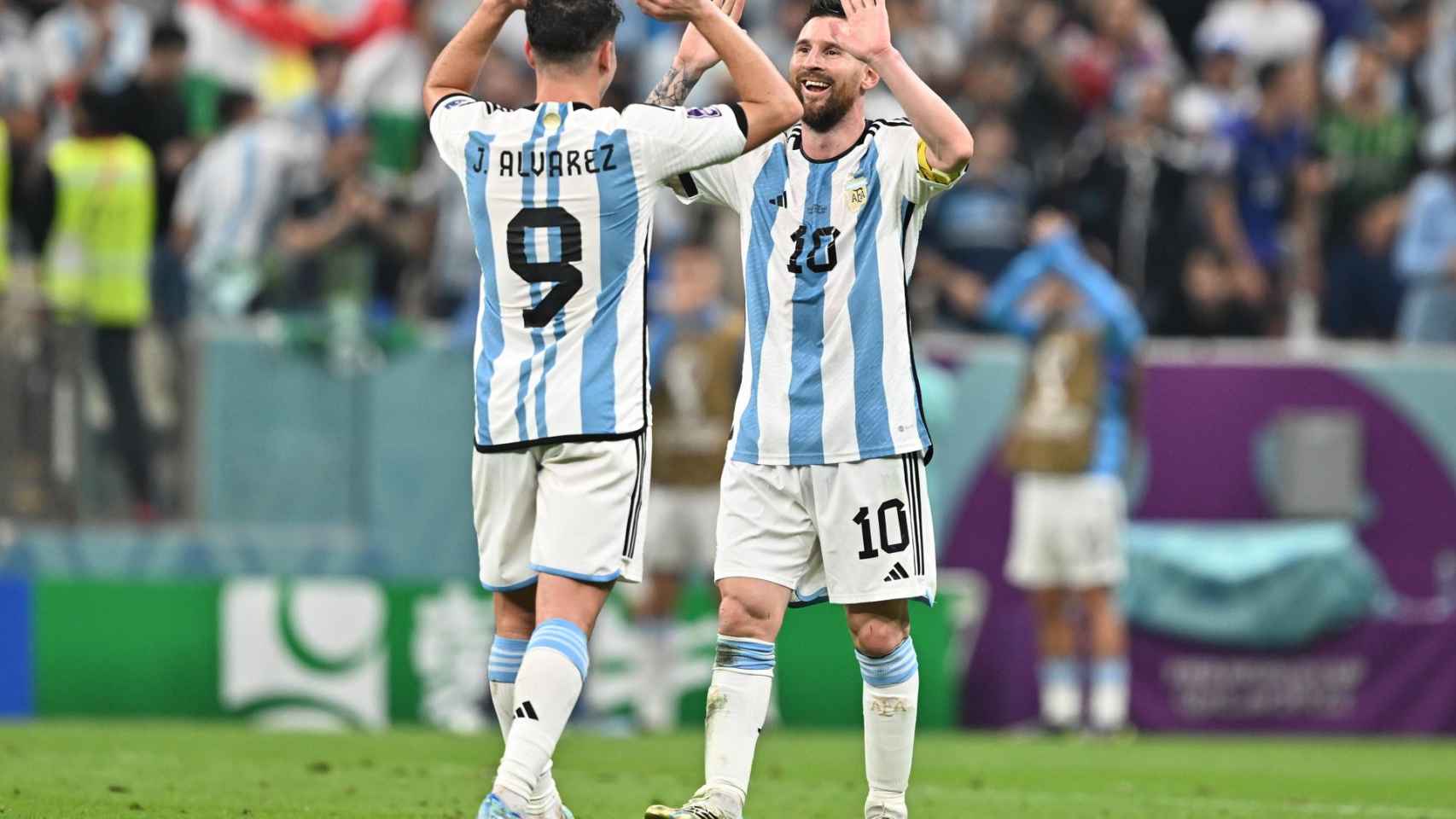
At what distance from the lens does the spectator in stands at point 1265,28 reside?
742 inches

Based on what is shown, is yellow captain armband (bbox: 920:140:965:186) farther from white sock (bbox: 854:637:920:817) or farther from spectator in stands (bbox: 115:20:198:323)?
spectator in stands (bbox: 115:20:198:323)

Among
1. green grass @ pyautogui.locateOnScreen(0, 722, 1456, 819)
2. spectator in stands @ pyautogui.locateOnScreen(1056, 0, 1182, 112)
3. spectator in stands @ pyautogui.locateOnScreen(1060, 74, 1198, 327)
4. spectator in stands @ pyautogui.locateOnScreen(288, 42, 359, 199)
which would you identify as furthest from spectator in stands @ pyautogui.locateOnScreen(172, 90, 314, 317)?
spectator in stands @ pyautogui.locateOnScreen(1056, 0, 1182, 112)

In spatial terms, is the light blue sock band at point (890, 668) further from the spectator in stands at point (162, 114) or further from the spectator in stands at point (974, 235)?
the spectator in stands at point (162, 114)

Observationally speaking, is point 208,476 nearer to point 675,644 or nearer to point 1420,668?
point 675,644

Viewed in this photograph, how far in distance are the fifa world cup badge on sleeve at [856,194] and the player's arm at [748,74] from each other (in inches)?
22.4

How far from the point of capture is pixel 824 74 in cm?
761

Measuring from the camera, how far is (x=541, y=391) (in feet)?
22.9

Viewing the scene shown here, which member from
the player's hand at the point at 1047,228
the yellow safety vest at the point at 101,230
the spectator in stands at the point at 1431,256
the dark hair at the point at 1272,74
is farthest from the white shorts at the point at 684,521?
the dark hair at the point at 1272,74

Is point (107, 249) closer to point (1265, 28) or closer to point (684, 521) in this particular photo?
point (684, 521)

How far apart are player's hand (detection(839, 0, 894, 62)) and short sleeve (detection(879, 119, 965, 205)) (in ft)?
1.22

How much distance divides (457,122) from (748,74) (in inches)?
37.2

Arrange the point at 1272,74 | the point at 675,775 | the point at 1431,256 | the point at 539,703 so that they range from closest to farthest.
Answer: the point at 539,703 → the point at 675,775 → the point at 1431,256 → the point at 1272,74

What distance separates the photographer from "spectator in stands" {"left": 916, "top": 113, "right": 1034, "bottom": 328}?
16.0m

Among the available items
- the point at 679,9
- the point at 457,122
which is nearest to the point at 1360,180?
the point at 679,9
